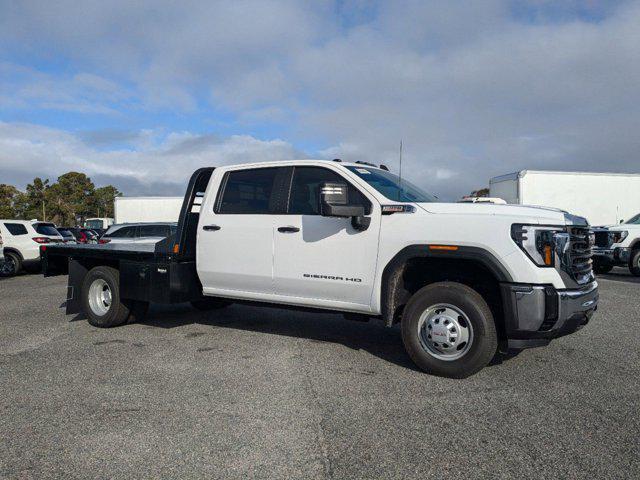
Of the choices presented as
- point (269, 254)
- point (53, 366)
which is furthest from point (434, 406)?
point (53, 366)

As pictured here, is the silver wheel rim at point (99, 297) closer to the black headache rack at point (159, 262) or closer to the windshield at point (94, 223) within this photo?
the black headache rack at point (159, 262)

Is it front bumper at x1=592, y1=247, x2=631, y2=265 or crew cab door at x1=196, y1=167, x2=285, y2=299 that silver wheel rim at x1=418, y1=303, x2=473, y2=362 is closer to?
crew cab door at x1=196, y1=167, x2=285, y2=299

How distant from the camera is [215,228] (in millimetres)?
5887

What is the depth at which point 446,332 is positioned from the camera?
4484 mm

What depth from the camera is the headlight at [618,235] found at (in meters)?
13.7

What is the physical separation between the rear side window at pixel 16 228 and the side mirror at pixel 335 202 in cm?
1332

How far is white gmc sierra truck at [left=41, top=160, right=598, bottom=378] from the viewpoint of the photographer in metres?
4.24

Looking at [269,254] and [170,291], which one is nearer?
[269,254]

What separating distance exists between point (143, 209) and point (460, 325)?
21.1 m


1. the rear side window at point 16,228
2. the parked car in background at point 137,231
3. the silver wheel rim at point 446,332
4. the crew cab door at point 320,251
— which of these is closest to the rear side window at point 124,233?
the parked car in background at point 137,231

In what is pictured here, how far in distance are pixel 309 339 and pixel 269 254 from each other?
1.22m

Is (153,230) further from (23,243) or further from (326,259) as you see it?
(326,259)

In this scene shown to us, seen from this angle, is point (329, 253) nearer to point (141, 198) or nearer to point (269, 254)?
point (269, 254)

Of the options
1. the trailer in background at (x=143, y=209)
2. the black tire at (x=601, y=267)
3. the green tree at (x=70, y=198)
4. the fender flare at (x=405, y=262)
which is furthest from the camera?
the green tree at (x=70, y=198)
